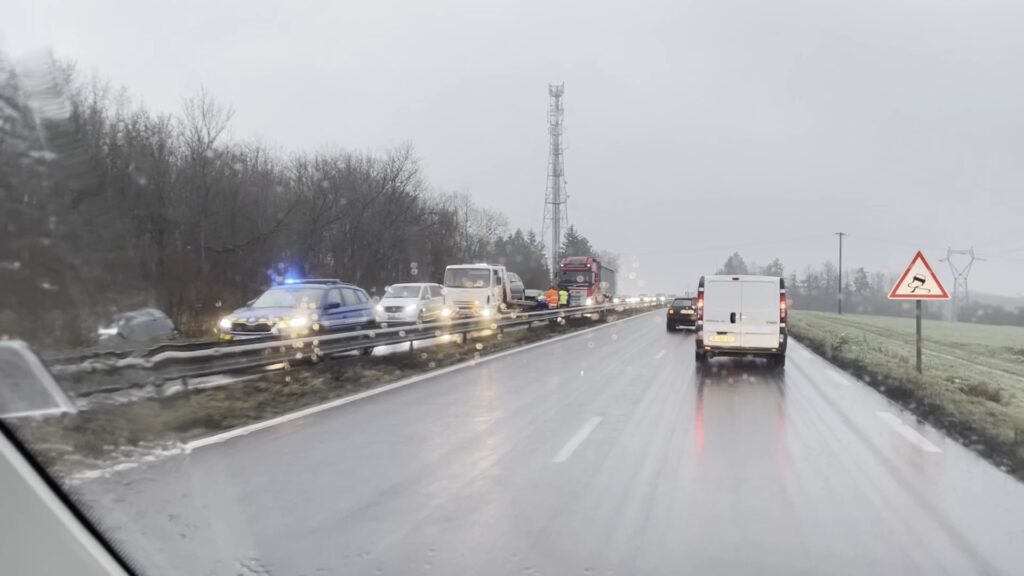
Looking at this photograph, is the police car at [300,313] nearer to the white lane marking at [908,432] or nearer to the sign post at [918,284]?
the white lane marking at [908,432]

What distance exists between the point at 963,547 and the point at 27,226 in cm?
635

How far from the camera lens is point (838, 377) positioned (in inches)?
627

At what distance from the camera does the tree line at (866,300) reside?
13.0m

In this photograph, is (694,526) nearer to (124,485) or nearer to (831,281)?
(124,485)

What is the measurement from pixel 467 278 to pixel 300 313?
1681cm

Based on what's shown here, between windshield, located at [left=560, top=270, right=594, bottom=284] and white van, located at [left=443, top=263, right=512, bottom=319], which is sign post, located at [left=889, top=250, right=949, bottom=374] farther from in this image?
windshield, located at [left=560, top=270, right=594, bottom=284]

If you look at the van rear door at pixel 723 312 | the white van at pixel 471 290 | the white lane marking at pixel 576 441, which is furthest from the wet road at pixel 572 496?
the white van at pixel 471 290

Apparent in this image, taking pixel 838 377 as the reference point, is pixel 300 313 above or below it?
above

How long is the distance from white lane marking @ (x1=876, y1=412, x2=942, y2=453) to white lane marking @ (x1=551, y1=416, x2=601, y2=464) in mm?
3715

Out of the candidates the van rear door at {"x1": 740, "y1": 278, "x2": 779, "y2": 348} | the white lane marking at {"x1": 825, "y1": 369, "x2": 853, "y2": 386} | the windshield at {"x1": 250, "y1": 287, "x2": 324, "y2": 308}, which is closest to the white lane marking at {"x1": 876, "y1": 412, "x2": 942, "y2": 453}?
the white lane marking at {"x1": 825, "y1": 369, "x2": 853, "y2": 386}

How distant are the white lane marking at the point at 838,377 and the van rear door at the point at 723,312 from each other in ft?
6.95

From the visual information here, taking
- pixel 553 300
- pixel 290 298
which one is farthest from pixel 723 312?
pixel 553 300

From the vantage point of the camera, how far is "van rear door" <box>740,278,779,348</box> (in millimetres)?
17203

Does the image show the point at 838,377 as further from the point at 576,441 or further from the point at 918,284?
the point at 576,441
